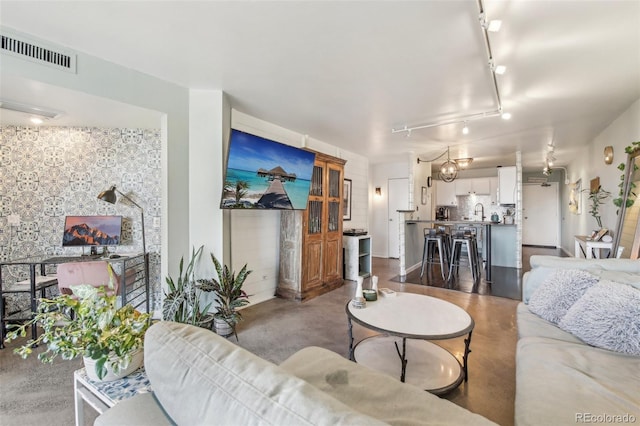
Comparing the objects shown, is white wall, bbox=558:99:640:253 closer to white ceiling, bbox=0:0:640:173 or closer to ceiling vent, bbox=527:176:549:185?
white ceiling, bbox=0:0:640:173

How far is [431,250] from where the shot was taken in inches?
231

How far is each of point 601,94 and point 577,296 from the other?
2489 millimetres

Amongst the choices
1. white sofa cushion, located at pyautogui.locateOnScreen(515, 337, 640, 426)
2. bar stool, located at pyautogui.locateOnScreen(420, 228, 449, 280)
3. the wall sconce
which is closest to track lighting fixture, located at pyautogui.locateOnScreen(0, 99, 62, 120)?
white sofa cushion, located at pyautogui.locateOnScreen(515, 337, 640, 426)

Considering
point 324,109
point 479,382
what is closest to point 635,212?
point 479,382

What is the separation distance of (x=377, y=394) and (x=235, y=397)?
0.81 metres

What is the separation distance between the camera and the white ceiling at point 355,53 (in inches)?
71.9

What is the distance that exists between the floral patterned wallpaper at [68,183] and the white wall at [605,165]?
5.72 metres

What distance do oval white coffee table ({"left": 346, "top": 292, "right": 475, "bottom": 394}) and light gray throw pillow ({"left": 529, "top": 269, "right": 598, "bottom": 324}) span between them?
58cm

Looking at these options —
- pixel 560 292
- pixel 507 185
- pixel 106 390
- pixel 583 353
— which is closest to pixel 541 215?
pixel 507 185

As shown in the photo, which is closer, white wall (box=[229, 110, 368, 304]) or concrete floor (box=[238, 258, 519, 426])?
concrete floor (box=[238, 258, 519, 426])

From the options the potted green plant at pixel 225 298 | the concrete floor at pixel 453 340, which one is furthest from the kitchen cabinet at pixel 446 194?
the potted green plant at pixel 225 298

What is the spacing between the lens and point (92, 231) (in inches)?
129

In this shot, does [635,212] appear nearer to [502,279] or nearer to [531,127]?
[531,127]

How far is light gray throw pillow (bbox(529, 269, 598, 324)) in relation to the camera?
206cm
